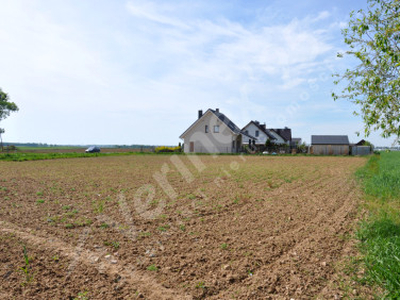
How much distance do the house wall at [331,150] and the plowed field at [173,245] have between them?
4362 centimetres

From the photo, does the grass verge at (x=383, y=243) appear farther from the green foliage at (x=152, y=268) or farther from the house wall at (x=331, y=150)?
the house wall at (x=331, y=150)

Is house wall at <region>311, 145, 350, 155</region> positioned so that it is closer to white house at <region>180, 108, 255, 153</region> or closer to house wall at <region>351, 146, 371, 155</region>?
house wall at <region>351, 146, 371, 155</region>

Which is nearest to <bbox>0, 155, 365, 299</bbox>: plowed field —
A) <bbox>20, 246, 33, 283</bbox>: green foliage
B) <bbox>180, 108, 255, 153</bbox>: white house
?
<bbox>20, 246, 33, 283</bbox>: green foliage

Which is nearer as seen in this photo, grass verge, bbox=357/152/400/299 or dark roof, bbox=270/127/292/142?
grass verge, bbox=357/152/400/299

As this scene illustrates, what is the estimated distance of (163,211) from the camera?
6.84 m

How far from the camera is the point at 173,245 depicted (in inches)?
184

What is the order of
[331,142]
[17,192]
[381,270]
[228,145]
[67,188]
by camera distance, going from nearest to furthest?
[381,270] < [17,192] < [67,188] < [228,145] < [331,142]

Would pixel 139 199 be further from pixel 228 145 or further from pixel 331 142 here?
pixel 331 142

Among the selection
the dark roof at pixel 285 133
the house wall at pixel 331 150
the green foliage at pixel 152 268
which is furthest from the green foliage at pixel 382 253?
the dark roof at pixel 285 133

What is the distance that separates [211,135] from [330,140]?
38837 millimetres

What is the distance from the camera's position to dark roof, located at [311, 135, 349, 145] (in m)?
64.8

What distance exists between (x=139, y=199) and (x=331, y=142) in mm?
65897

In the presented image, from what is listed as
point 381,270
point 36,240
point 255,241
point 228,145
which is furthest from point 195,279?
point 228,145

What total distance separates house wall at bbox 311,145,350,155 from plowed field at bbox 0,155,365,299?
43622mm
